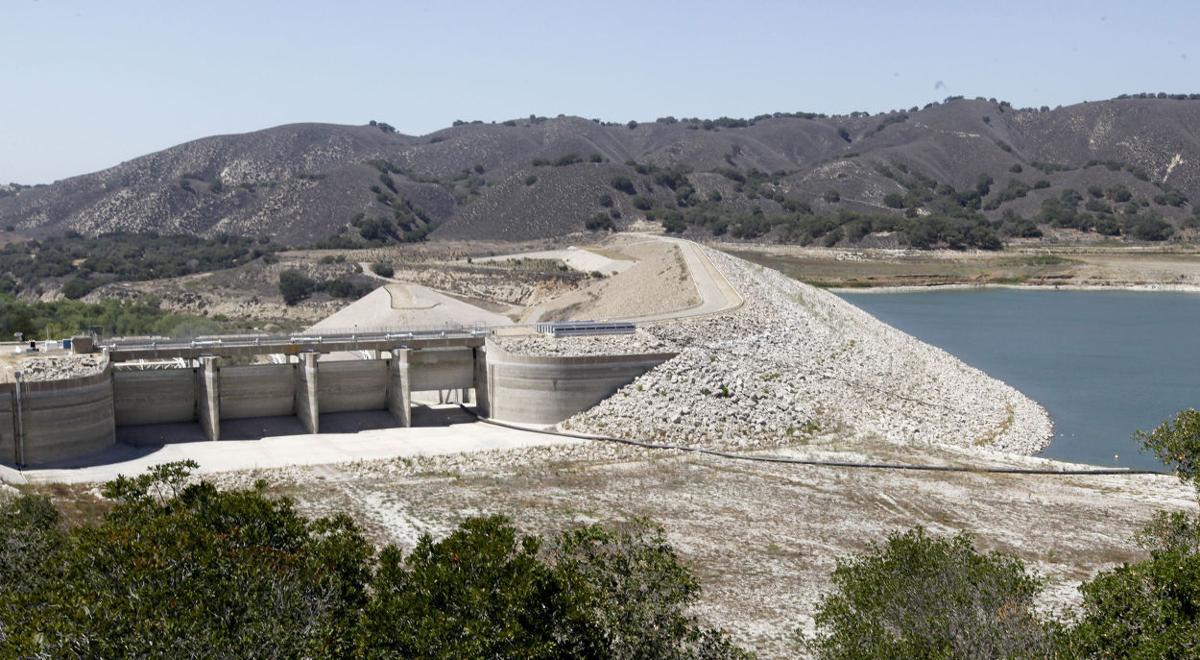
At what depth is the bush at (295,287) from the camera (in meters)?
91.0

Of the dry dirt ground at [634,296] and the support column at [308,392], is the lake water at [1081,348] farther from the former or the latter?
the support column at [308,392]

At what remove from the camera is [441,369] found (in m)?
43.9

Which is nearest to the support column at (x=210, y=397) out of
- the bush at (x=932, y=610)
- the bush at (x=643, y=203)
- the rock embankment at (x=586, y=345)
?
the rock embankment at (x=586, y=345)

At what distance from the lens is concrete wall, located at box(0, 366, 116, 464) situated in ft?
113

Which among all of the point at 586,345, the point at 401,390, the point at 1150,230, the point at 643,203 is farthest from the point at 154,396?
the point at 1150,230

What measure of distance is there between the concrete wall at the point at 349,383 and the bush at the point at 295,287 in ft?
161

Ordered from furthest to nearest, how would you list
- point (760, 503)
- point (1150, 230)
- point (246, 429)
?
point (1150, 230) → point (246, 429) → point (760, 503)

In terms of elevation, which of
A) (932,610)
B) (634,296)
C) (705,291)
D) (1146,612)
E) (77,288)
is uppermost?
(77,288)

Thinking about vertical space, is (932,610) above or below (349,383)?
below

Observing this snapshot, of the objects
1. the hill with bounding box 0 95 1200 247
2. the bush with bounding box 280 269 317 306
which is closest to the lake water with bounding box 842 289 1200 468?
the hill with bounding box 0 95 1200 247

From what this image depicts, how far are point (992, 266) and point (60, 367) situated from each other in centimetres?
11088

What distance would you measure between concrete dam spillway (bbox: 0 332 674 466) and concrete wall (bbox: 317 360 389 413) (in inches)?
1.4

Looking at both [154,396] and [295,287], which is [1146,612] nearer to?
[154,396]

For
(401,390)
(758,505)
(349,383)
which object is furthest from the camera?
(349,383)
